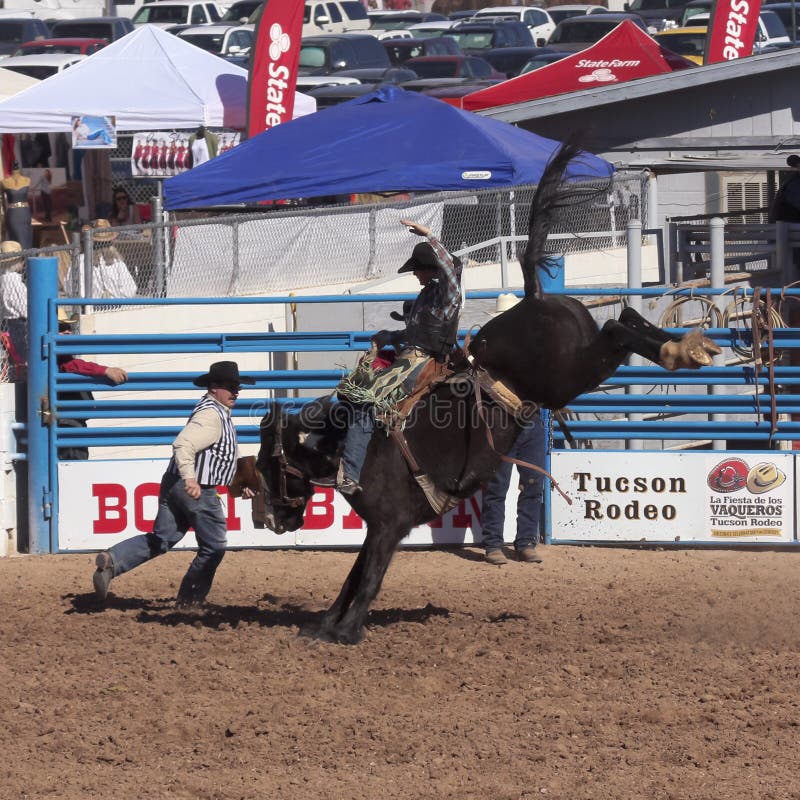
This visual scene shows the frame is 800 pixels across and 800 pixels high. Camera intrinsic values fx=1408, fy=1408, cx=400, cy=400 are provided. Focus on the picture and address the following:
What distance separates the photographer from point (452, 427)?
8.04 meters

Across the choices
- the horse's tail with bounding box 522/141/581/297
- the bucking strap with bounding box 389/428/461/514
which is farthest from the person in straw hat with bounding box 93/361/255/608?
the horse's tail with bounding box 522/141/581/297

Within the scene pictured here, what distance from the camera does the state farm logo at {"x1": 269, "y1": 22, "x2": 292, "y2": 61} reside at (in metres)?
17.8

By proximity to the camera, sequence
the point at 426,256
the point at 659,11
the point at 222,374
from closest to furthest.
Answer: the point at 426,256 → the point at 222,374 → the point at 659,11

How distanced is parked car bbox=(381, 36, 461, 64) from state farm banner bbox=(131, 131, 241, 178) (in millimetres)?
16211

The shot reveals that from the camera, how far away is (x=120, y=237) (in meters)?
13.3

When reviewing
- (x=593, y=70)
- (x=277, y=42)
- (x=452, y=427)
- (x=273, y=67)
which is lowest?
(x=452, y=427)

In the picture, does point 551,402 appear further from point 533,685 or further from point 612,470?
point 612,470

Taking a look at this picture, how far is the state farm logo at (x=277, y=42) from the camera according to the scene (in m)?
17.8

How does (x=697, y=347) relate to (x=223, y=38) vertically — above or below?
below

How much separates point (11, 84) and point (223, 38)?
547 inches

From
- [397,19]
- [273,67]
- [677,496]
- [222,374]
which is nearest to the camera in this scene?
[222,374]

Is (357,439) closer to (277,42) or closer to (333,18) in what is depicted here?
(277,42)

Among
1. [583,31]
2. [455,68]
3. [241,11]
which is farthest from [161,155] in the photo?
[241,11]

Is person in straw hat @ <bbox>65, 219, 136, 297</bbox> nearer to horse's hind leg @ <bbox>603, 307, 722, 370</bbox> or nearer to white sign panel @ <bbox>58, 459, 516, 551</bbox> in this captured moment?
white sign panel @ <bbox>58, 459, 516, 551</bbox>
